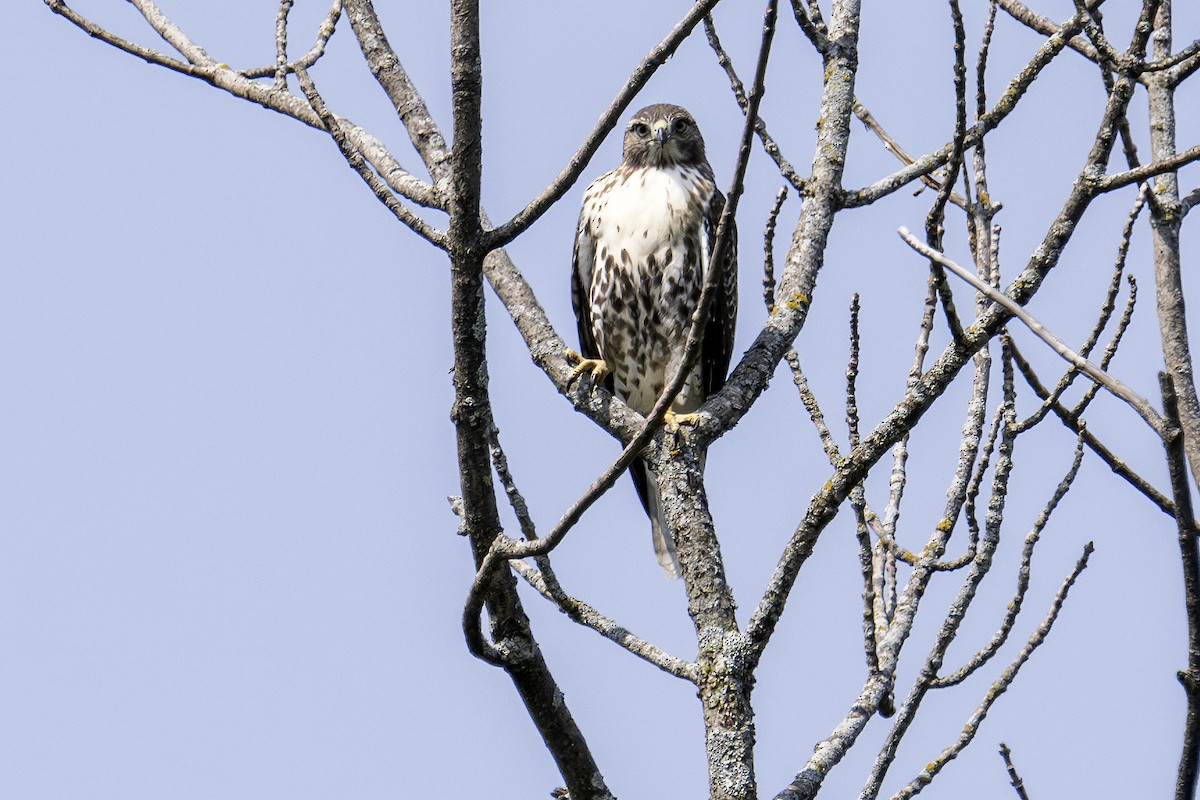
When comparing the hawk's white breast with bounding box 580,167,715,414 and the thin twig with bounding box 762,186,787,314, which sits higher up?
the hawk's white breast with bounding box 580,167,715,414

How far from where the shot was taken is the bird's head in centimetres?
623

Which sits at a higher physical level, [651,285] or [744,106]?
[651,285]

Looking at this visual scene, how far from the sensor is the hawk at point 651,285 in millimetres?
5695

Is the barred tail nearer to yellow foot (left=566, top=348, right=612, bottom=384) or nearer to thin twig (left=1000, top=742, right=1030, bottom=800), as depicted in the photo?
yellow foot (left=566, top=348, right=612, bottom=384)

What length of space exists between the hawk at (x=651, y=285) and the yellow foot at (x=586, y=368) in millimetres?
982

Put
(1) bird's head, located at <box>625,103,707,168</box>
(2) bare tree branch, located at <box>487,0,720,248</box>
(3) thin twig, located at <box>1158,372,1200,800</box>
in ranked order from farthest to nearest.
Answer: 1. (1) bird's head, located at <box>625,103,707,168</box>
2. (2) bare tree branch, located at <box>487,0,720,248</box>
3. (3) thin twig, located at <box>1158,372,1200,800</box>

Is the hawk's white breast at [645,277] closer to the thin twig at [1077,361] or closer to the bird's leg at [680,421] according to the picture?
the bird's leg at [680,421]

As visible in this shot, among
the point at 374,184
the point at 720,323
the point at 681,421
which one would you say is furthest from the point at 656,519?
the point at 374,184

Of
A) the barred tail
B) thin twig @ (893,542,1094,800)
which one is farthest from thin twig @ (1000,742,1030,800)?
the barred tail

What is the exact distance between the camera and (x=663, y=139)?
6.21 m

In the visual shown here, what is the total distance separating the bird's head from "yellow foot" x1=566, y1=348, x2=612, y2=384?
1.84m

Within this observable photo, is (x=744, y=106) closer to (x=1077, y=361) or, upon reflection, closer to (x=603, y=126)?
(x=603, y=126)

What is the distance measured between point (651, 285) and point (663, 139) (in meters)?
0.85

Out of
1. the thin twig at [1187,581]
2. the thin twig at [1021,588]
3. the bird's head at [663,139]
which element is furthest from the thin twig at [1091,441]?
the bird's head at [663,139]
